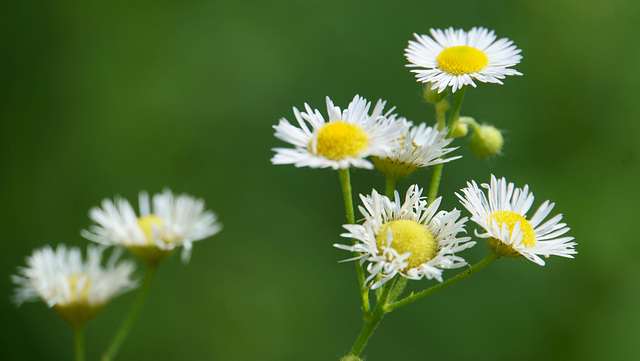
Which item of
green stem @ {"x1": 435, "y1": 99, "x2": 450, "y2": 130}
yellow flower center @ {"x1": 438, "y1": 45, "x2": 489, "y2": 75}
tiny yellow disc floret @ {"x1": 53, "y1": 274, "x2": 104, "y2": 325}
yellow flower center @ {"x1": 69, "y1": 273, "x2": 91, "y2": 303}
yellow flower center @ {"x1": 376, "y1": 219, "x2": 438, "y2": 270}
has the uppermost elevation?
yellow flower center @ {"x1": 438, "y1": 45, "x2": 489, "y2": 75}

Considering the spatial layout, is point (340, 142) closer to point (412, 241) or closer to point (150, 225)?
point (412, 241)

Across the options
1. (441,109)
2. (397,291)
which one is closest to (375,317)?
(397,291)

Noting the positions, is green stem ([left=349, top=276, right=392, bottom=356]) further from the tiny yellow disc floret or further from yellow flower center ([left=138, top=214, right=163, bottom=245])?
the tiny yellow disc floret

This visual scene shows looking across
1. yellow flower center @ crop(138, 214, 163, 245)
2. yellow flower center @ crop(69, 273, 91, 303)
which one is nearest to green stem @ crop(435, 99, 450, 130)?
yellow flower center @ crop(138, 214, 163, 245)

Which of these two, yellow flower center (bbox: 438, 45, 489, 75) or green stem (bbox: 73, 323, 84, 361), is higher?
yellow flower center (bbox: 438, 45, 489, 75)

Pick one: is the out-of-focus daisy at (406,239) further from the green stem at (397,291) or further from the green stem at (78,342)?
the green stem at (78,342)

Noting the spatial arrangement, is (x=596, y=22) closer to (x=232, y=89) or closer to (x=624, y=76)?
(x=624, y=76)

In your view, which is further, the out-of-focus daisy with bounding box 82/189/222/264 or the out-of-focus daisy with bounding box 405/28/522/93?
the out-of-focus daisy with bounding box 82/189/222/264
